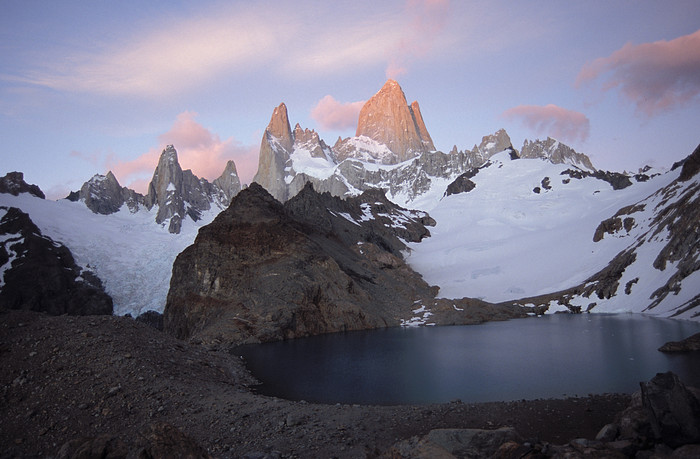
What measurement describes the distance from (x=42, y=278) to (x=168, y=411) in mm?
98712

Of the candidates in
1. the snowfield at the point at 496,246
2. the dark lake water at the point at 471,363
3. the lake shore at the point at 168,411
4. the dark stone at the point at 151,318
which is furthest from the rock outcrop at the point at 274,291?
the dark stone at the point at 151,318

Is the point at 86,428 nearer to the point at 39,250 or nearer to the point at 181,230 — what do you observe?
the point at 39,250

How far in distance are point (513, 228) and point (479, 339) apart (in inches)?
4595

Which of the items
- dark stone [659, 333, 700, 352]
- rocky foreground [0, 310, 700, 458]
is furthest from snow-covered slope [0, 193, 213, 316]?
dark stone [659, 333, 700, 352]

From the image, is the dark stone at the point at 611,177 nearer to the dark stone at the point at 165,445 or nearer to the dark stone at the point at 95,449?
the dark stone at the point at 165,445

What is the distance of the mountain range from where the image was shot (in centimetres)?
6650

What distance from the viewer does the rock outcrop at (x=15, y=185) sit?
451 feet

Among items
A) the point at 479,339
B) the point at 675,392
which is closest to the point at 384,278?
the point at 479,339

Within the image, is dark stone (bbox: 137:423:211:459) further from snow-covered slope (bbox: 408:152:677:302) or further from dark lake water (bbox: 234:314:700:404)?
snow-covered slope (bbox: 408:152:677:302)

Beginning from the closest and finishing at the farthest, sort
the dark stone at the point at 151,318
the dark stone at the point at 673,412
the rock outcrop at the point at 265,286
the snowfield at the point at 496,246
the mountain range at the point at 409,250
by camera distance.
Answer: the dark stone at the point at 673,412 → the rock outcrop at the point at 265,286 → the mountain range at the point at 409,250 → the dark stone at the point at 151,318 → the snowfield at the point at 496,246

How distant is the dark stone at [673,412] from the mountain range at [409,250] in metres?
47.6

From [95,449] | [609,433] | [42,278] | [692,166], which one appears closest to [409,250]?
[692,166]

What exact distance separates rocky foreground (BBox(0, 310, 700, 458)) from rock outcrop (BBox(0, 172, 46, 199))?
145 metres

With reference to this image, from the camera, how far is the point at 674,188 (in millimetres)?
100875
